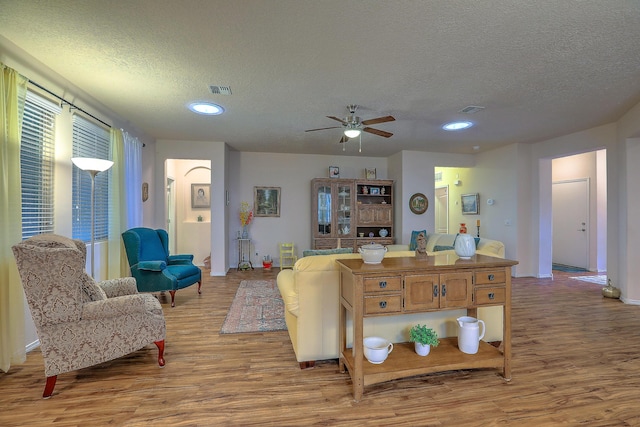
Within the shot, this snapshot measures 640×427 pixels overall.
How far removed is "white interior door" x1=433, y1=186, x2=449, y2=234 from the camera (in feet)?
25.5

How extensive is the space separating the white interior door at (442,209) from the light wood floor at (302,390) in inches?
196

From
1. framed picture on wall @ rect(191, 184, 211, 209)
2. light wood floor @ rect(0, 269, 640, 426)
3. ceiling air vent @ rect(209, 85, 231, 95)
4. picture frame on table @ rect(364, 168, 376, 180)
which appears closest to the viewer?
light wood floor @ rect(0, 269, 640, 426)

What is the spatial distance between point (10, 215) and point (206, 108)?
7.24ft

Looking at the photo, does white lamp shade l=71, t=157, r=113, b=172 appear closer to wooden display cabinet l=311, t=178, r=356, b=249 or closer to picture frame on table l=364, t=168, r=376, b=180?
wooden display cabinet l=311, t=178, r=356, b=249

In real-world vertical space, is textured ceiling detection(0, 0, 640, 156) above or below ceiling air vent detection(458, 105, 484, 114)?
above

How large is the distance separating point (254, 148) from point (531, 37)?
481cm

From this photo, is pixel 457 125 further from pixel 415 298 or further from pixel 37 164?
pixel 37 164

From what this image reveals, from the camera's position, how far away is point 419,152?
6262mm

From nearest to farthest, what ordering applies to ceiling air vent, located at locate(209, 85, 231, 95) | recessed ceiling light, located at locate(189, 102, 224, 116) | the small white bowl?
the small white bowl, ceiling air vent, located at locate(209, 85, 231, 95), recessed ceiling light, located at locate(189, 102, 224, 116)

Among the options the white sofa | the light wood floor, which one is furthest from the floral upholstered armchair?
the white sofa

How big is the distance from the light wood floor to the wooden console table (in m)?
0.15

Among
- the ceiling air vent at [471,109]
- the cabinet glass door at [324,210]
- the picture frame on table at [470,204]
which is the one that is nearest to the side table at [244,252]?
the cabinet glass door at [324,210]

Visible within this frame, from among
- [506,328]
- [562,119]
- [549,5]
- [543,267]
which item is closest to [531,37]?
[549,5]

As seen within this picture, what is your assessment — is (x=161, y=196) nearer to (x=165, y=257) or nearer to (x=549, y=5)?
(x=165, y=257)
